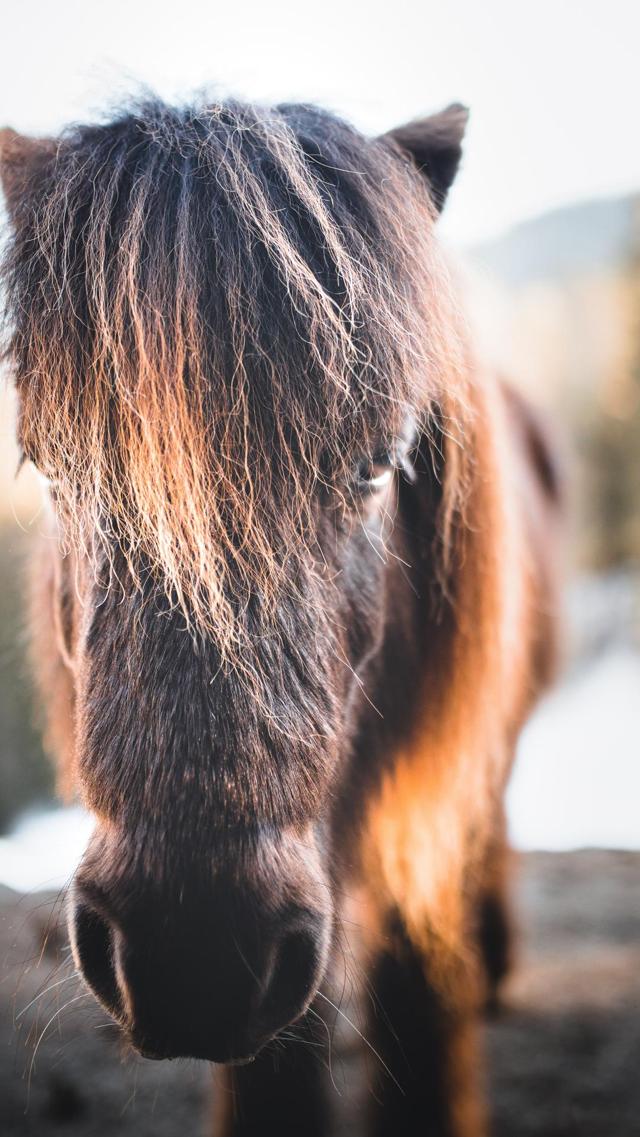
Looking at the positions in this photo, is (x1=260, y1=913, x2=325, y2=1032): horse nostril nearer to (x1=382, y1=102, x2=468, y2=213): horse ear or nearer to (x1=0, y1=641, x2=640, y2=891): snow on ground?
(x1=0, y1=641, x2=640, y2=891): snow on ground

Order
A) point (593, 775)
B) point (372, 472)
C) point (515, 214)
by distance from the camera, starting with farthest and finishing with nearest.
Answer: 1. point (593, 775)
2. point (515, 214)
3. point (372, 472)

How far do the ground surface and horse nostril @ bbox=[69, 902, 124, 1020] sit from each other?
0.27 m

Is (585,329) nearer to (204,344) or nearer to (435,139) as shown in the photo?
(435,139)

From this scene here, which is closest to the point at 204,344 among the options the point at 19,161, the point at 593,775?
the point at 19,161

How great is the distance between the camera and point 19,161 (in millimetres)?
564

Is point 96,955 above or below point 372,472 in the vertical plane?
below

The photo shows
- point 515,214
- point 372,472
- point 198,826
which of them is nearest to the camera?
point 198,826

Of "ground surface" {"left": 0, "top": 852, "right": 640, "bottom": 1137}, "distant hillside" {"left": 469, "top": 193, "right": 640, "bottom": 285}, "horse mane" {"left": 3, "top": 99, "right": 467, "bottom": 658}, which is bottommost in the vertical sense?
"ground surface" {"left": 0, "top": 852, "right": 640, "bottom": 1137}

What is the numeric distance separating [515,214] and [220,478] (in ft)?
1.70

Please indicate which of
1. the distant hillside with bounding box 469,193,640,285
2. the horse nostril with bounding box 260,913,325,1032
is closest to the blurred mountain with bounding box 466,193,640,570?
the distant hillside with bounding box 469,193,640,285

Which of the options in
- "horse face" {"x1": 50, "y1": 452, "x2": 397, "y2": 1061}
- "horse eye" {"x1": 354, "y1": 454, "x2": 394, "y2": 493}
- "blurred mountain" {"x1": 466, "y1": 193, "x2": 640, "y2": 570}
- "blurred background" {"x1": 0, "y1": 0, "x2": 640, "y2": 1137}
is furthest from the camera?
"blurred mountain" {"x1": 466, "y1": 193, "x2": 640, "y2": 570}

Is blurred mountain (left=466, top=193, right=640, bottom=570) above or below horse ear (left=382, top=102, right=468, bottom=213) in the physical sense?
below

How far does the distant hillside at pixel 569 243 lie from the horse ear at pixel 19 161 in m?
0.45

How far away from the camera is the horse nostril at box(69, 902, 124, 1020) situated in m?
0.45
